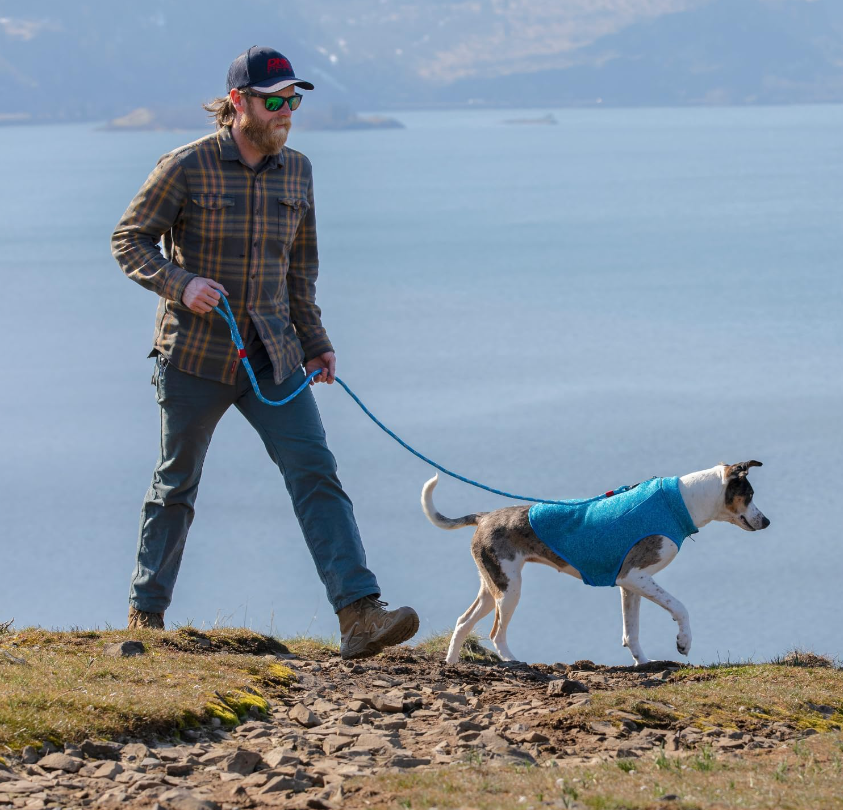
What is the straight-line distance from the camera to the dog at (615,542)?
26.9ft

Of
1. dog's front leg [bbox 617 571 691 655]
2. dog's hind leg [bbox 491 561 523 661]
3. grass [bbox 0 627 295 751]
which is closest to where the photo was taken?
grass [bbox 0 627 295 751]

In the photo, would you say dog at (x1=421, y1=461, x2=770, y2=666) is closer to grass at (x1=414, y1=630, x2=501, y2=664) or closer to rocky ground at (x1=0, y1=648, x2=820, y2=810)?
grass at (x1=414, y1=630, x2=501, y2=664)

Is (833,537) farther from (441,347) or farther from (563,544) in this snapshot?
(563,544)

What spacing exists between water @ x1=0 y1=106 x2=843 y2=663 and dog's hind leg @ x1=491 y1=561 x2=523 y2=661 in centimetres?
296

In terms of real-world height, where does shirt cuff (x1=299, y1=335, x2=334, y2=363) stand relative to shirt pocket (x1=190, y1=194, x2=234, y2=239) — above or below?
below

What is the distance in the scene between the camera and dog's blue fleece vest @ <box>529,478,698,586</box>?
8.16 m

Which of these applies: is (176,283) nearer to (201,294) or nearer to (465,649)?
(201,294)

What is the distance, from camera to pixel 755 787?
187 inches

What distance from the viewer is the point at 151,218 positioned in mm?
6805

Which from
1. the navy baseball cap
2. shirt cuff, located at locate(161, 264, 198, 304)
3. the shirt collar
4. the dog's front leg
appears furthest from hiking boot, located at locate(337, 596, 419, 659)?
the navy baseball cap

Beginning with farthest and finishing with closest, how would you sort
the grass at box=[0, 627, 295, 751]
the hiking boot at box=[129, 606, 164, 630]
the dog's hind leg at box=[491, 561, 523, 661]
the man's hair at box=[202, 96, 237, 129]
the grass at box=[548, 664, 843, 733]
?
the dog's hind leg at box=[491, 561, 523, 661] → the hiking boot at box=[129, 606, 164, 630] → the man's hair at box=[202, 96, 237, 129] → the grass at box=[548, 664, 843, 733] → the grass at box=[0, 627, 295, 751]

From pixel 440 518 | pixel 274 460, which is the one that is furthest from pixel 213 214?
pixel 440 518

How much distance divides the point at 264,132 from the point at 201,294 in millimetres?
949

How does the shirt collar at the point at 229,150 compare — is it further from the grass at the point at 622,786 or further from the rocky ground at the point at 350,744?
the grass at the point at 622,786
